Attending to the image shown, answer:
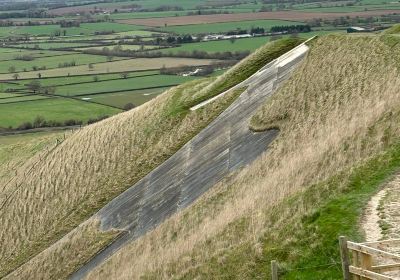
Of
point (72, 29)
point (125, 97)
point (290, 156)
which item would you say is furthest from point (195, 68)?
point (72, 29)

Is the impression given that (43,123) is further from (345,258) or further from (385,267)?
(385,267)

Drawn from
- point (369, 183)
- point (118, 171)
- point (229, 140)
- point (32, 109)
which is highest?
point (369, 183)

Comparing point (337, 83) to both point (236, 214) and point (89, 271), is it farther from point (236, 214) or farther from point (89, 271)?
point (89, 271)

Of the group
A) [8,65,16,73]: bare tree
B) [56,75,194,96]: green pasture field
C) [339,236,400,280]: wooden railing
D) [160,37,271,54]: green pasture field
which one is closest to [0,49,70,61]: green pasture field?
[8,65,16,73]: bare tree

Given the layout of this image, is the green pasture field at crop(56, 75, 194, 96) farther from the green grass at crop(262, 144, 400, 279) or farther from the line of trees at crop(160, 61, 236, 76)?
the green grass at crop(262, 144, 400, 279)

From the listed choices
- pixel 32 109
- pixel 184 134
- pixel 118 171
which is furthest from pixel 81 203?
pixel 32 109

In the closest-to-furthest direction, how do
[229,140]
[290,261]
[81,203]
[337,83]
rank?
[290,261] < [337,83] < [229,140] < [81,203]

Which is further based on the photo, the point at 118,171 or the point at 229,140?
the point at 118,171

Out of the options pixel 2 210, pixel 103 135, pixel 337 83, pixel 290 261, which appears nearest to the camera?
pixel 290 261
